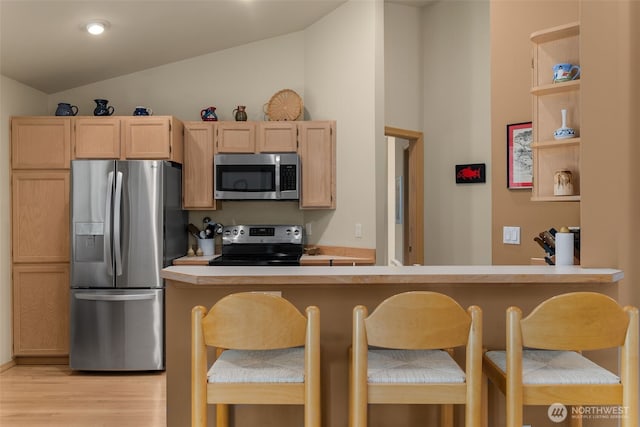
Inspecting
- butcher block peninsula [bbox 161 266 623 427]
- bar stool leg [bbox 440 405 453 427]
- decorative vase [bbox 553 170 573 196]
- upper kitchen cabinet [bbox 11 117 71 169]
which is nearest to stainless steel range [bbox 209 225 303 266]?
upper kitchen cabinet [bbox 11 117 71 169]

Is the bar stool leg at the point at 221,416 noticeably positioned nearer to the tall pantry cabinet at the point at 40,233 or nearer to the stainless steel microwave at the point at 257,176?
the stainless steel microwave at the point at 257,176

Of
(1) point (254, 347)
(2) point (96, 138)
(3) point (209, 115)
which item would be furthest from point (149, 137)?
(1) point (254, 347)

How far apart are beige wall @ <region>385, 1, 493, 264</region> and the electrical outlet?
1.09 m

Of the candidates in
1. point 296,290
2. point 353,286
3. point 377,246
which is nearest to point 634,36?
point 353,286

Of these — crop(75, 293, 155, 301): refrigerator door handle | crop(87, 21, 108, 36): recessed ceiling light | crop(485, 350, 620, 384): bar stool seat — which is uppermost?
crop(87, 21, 108, 36): recessed ceiling light

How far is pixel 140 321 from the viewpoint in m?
4.14

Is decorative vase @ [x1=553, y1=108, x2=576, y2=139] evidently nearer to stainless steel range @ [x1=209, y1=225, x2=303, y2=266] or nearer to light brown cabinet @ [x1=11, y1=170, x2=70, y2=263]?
stainless steel range @ [x1=209, y1=225, x2=303, y2=266]

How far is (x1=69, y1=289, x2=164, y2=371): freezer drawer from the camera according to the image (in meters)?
4.12

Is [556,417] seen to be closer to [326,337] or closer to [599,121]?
[326,337]

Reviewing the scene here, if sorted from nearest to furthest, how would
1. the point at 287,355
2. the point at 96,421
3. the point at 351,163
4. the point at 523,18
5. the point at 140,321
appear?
the point at 287,355 → the point at 96,421 → the point at 523,18 → the point at 140,321 → the point at 351,163

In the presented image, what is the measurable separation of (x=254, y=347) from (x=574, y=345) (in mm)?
1104

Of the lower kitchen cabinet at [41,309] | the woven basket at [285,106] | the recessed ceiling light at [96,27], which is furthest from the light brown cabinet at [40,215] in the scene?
the woven basket at [285,106]

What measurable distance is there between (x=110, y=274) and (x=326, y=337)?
2518mm

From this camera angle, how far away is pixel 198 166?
4684mm
